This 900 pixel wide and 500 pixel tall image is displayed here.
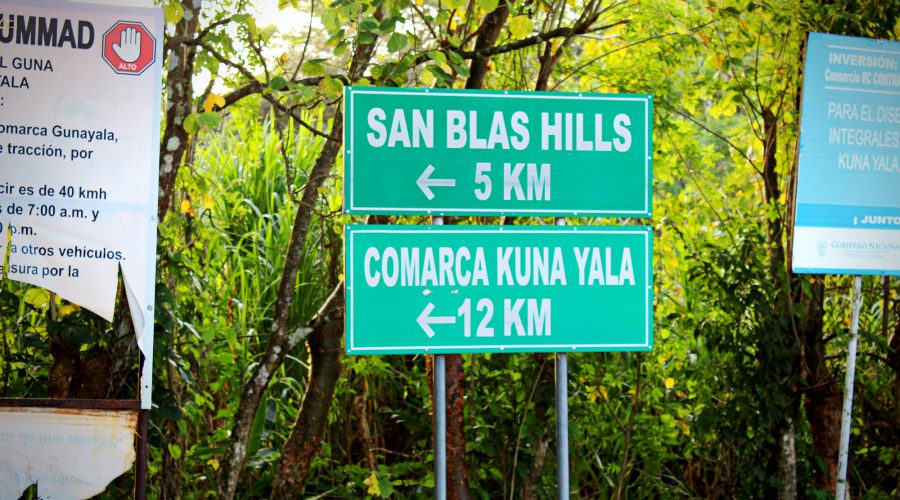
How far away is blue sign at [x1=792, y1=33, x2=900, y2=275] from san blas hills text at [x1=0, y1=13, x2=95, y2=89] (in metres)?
4.25

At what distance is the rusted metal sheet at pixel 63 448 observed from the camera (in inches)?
187

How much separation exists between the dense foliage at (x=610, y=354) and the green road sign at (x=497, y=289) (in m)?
1.99

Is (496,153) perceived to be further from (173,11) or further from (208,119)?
(173,11)

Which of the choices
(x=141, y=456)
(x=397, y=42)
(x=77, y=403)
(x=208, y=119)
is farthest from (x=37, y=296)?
(x=397, y=42)

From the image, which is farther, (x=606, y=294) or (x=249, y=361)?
(x=249, y=361)

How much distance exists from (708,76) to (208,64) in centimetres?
346

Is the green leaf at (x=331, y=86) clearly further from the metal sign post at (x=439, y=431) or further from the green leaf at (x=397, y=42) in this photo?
the metal sign post at (x=439, y=431)

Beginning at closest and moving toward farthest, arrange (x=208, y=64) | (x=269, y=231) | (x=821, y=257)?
(x=208, y=64) → (x=821, y=257) → (x=269, y=231)

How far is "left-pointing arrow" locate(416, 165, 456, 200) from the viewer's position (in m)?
4.56

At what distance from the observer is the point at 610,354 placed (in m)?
7.63

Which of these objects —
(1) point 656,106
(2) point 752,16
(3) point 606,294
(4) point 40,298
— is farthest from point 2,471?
(2) point 752,16

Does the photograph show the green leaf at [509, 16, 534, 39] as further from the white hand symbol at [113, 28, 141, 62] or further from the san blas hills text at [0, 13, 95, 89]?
the san blas hills text at [0, 13, 95, 89]

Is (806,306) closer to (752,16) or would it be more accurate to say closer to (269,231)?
(752,16)

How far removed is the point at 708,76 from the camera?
7.38m
